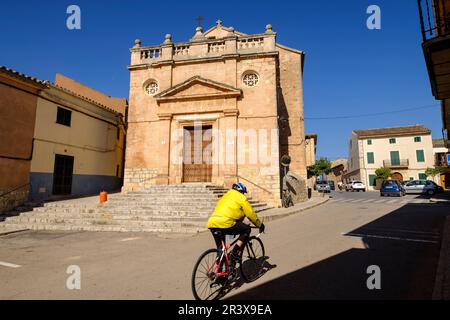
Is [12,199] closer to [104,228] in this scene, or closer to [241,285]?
[104,228]

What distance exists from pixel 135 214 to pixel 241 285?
728 centimetres

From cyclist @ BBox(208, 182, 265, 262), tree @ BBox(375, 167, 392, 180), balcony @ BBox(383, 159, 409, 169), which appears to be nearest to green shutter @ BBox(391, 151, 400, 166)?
balcony @ BBox(383, 159, 409, 169)

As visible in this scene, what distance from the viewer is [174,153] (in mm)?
14773

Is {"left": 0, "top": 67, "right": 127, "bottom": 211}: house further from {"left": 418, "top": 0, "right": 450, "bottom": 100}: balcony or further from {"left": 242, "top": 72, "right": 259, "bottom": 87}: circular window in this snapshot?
{"left": 418, "top": 0, "right": 450, "bottom": 100}: balcony

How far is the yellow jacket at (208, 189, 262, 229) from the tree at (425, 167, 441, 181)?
39.5 meters

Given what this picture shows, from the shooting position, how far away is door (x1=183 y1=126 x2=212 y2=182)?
14586 mm

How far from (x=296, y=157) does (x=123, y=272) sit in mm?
15795

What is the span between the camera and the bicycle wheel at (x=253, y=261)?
423 cm

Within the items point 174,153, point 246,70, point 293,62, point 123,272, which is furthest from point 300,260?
point 293,62
